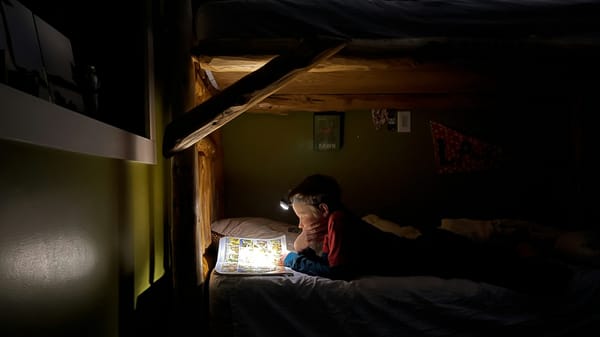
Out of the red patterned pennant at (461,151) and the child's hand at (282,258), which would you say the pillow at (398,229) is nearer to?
the child's hand at (282,258)

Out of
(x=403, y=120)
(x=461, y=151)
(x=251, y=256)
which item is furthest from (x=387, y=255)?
(x=461, y=151)

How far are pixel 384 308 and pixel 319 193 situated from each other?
715mm

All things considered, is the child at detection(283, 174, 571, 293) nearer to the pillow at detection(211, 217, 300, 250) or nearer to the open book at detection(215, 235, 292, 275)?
the open book at detection(215, 235, 292, 275)

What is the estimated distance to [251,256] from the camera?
217 centimetres

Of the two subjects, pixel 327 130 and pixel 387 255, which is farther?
pixel 327 130

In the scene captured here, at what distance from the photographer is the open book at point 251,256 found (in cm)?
194

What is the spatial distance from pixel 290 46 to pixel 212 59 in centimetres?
40

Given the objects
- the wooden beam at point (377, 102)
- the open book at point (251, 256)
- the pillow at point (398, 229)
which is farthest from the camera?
the wooden beam at point (377, 102)

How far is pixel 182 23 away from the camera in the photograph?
1.72 m

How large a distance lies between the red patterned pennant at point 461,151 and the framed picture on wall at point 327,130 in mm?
966

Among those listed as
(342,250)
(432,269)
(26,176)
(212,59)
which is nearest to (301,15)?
(212,59)

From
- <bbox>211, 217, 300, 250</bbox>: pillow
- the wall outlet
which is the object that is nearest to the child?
→ <bbox>211, 217, 300, 250</bbox>: pillow

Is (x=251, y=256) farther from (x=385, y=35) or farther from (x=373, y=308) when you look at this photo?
(x=385, y=35)

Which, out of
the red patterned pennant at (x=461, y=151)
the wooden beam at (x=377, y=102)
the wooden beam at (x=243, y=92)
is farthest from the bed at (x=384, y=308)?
the red patterned pennant at (x=461, y=151)
